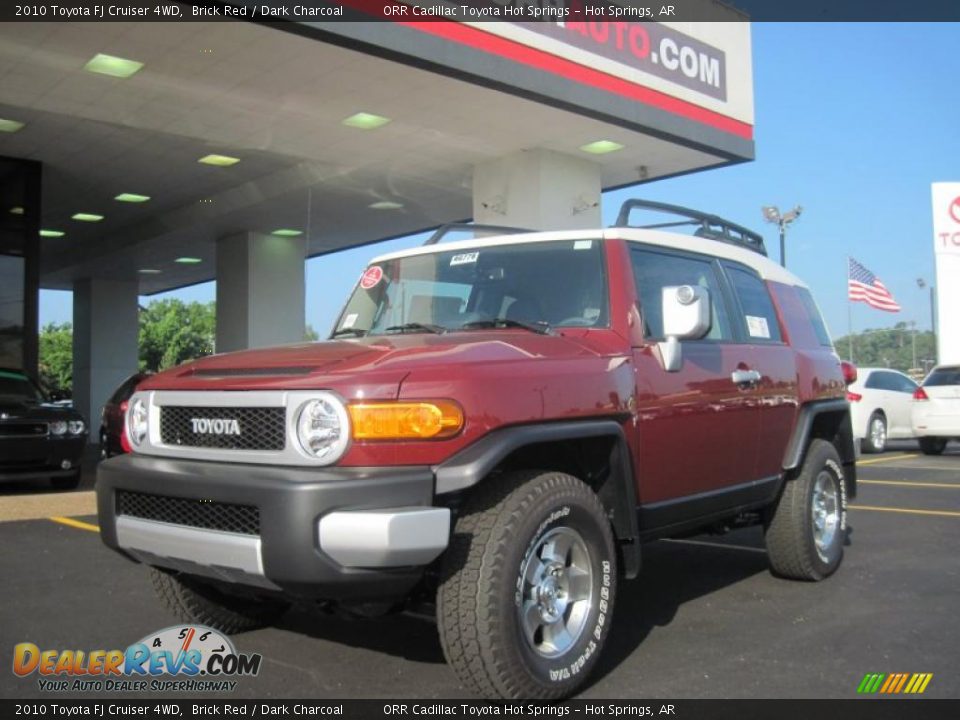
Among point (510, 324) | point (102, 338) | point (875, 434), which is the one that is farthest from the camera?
point (102, 338)

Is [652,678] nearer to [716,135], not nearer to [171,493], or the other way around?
[171,493]

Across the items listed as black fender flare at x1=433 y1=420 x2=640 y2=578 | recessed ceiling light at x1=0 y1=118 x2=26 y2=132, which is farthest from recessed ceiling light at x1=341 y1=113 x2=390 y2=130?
black fender flare at x1=433 y1=420 x2=640 y2=578

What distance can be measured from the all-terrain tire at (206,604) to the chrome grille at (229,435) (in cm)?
79

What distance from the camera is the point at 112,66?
10.4m

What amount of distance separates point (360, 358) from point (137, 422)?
46.2 inches

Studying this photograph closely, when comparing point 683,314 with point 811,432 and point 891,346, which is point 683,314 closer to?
point 811,432

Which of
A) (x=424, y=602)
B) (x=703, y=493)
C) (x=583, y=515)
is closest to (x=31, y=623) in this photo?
(x=424, y=602)

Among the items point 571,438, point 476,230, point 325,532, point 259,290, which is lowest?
point 325,532

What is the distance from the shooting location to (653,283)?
4.53m

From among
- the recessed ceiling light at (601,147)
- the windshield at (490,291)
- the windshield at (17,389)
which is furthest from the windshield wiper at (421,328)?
the recessed ceiling light at (601,147)

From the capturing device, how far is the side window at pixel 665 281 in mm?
4383

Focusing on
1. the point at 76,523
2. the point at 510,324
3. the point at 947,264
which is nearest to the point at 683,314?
the point at 510,324

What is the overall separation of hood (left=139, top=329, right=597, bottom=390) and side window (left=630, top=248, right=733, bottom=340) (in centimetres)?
51

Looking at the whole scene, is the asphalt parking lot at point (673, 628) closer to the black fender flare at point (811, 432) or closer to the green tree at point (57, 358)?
the black fender flare at point (811, 432)
